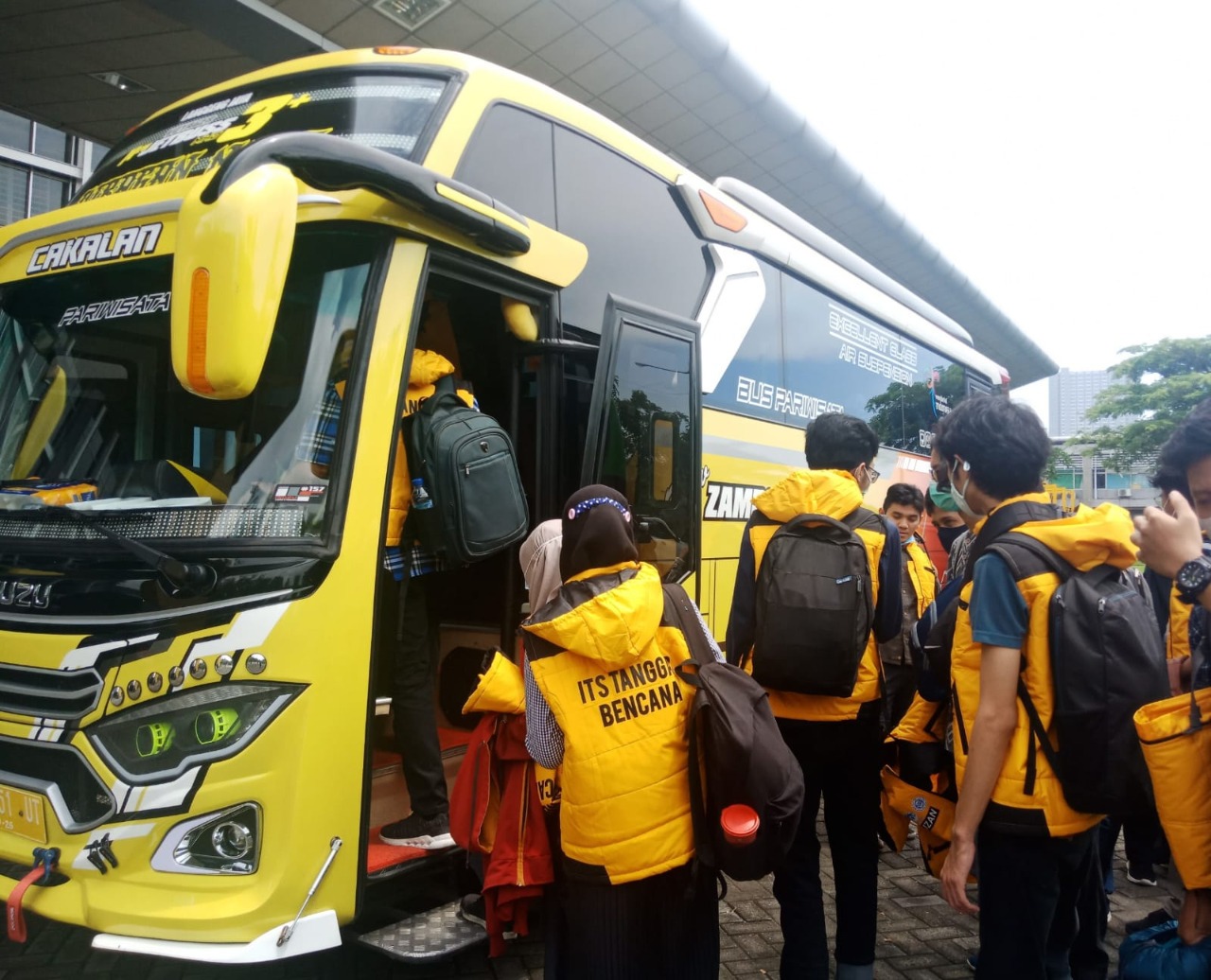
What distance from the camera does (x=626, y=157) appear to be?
4.50m

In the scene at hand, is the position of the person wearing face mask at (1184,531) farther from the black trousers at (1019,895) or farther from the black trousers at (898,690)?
the black trousers at (898,690)

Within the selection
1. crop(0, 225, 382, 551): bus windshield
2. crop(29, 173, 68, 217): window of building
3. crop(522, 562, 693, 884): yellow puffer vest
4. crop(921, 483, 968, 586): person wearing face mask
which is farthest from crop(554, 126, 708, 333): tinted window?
crop(29, 173, 68, 217): window of building

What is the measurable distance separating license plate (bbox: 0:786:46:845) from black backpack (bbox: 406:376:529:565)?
1.52 meters

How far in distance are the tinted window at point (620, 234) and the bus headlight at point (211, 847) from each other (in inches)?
93.0

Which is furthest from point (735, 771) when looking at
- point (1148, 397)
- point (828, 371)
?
point (1148, 397)

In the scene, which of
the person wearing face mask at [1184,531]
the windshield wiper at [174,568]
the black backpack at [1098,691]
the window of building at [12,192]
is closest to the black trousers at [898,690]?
the person wearing face mask at [1184,531]

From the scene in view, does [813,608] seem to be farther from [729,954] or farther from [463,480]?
[729,954]

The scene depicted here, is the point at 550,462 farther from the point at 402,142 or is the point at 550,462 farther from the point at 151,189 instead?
the point at 151,189

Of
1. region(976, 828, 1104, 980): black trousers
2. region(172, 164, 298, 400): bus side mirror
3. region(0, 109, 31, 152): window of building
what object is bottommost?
region(976, 828, 1104, 980): black trousers

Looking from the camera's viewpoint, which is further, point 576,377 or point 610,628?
point 576,377

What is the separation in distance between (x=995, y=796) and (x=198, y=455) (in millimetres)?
3038

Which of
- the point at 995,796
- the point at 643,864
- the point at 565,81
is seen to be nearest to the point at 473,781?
the point at 643,864

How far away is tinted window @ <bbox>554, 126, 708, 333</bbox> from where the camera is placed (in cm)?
399

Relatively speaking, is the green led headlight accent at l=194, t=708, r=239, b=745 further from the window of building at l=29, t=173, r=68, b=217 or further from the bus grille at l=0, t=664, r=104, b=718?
the window of building at l=29, t=173, r=68, b=217
